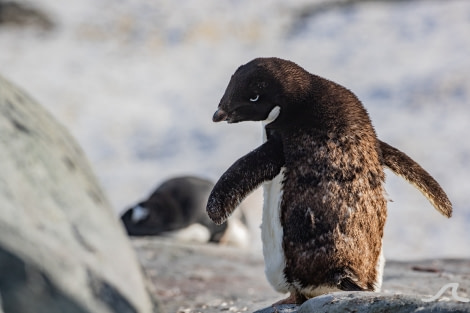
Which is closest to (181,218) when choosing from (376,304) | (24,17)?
(376,304)

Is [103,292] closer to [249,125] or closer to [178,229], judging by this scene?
[178,229]

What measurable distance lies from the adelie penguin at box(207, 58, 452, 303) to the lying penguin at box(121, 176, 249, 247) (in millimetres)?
4175

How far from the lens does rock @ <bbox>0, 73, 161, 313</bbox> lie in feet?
6.40

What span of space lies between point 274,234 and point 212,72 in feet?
33.4

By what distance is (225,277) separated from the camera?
526cm

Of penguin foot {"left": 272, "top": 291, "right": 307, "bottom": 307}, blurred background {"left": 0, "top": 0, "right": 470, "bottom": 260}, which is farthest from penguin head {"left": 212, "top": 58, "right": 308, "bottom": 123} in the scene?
blurred background {"left": 0, "top": 0, "right": 470, "bottom": 260}

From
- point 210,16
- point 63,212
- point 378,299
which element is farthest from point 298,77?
point 210,16

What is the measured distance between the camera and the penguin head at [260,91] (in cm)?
322

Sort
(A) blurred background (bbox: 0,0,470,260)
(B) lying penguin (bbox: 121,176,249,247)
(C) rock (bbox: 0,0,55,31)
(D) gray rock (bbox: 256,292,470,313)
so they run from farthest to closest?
(C) rock (bbox: 0,0,55,31) < (A) blurred background (bbox: 0,0,470,260) < (B) lying penguin (bbox: 121,176,249,247) < (D) gray rock (bbox: 256,292,470,313)

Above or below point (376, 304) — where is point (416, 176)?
above

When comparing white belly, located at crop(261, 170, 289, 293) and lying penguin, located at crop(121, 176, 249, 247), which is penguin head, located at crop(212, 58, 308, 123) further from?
lying penguin, located at crop(121, 176, 249, 247)

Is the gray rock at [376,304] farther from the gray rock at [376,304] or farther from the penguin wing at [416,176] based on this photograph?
the penguin wing at [416,176]

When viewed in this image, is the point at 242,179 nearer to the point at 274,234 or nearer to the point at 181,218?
the point at 274,234

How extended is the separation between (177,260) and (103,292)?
143 inches
